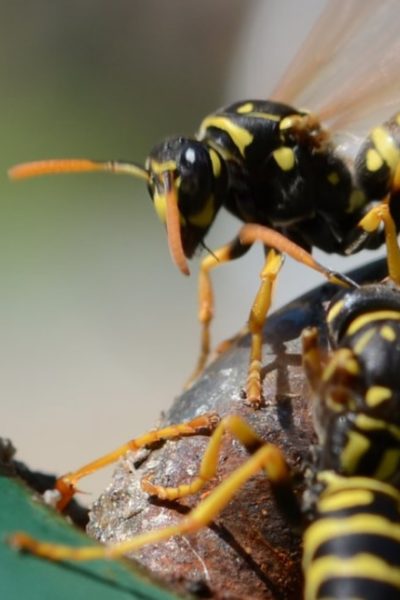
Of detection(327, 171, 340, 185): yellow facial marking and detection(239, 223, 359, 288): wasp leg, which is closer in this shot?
detection(239, 223, 359, 288): wasp leg

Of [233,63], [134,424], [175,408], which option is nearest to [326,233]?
[175,408]

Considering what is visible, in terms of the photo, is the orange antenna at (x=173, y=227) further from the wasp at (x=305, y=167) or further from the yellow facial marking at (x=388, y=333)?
the yellow facial marking at (x=388, y=333)

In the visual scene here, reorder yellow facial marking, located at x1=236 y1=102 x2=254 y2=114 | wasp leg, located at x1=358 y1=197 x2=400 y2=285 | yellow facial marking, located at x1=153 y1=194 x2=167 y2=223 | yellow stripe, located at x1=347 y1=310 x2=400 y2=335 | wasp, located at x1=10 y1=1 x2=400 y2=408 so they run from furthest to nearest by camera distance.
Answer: yellow facial marking, located at x1=236 y1=102 x2=254 y2=114 → wasp, located at x1=10 y1=1 x2=400 y2=408 → yellow facial marking, located at x1=153 y1=194 x2=167 y2=223 → wasp leg, located at x1=358 y1=197 x2=400 y2=285 → yellow stripe, located at x1=347 y1=310 x2=400 y2=335

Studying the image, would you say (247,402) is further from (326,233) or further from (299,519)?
(326,233)

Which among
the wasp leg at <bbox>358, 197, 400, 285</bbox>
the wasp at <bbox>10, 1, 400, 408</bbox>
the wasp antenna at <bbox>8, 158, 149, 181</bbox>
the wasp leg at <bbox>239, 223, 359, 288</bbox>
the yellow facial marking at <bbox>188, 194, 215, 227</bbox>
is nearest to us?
the wasp leg at <bbox>239, 223, 359, 288</bbox>

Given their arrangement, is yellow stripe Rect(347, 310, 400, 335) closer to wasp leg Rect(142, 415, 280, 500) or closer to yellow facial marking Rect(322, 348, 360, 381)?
yellow facial marking Rect(322, 348, 360, 381)

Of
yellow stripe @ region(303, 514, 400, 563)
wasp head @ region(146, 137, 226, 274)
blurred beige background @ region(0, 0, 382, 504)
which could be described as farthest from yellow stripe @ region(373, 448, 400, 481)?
blurred beige background @ region(0, 0, 382, 504)

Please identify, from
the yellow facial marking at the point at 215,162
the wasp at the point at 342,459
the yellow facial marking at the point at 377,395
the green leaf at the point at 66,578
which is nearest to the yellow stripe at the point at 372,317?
the wasp at the point at 342,459
